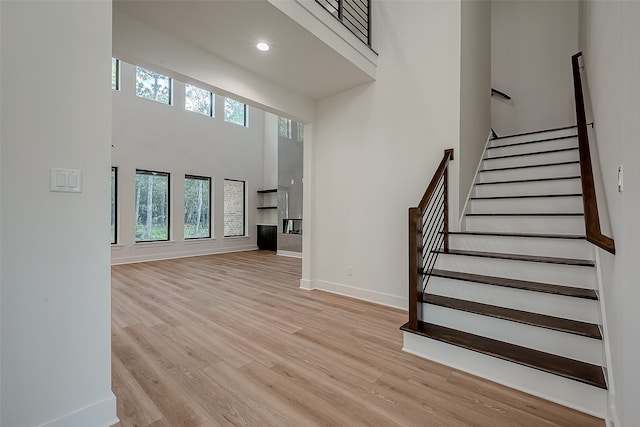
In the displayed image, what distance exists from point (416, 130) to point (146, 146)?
19.8 ft

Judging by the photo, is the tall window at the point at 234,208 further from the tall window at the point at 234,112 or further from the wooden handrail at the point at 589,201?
the wooden handrail at the point at 589,201

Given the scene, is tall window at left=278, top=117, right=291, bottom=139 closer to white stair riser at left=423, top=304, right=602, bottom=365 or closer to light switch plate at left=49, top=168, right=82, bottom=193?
white stair riser at left=423, top=304, right=602, bottom=365

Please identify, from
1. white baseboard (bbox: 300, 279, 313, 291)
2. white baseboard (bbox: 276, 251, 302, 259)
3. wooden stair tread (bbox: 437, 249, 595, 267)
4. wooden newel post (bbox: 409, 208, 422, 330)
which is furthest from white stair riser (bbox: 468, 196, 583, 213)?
white baseboard (bbox: 276, 251, 302, 259)

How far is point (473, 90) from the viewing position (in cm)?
351

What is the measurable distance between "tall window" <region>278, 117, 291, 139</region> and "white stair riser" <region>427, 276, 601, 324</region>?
636cm

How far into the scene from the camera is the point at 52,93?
1.35m

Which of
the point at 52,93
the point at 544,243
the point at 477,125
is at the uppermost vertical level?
the point at 477,125

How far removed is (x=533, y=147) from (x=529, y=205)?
1141 mm

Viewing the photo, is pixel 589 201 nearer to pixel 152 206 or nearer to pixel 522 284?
pixel 522 284

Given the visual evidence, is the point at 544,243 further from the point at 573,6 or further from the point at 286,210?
the point at 286,210

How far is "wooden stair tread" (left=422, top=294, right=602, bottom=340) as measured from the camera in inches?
73.6

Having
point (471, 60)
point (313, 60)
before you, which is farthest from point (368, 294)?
point (471, 60)

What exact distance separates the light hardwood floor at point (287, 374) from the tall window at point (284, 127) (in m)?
5.55

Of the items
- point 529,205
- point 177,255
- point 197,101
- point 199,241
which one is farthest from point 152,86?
point 529,205
